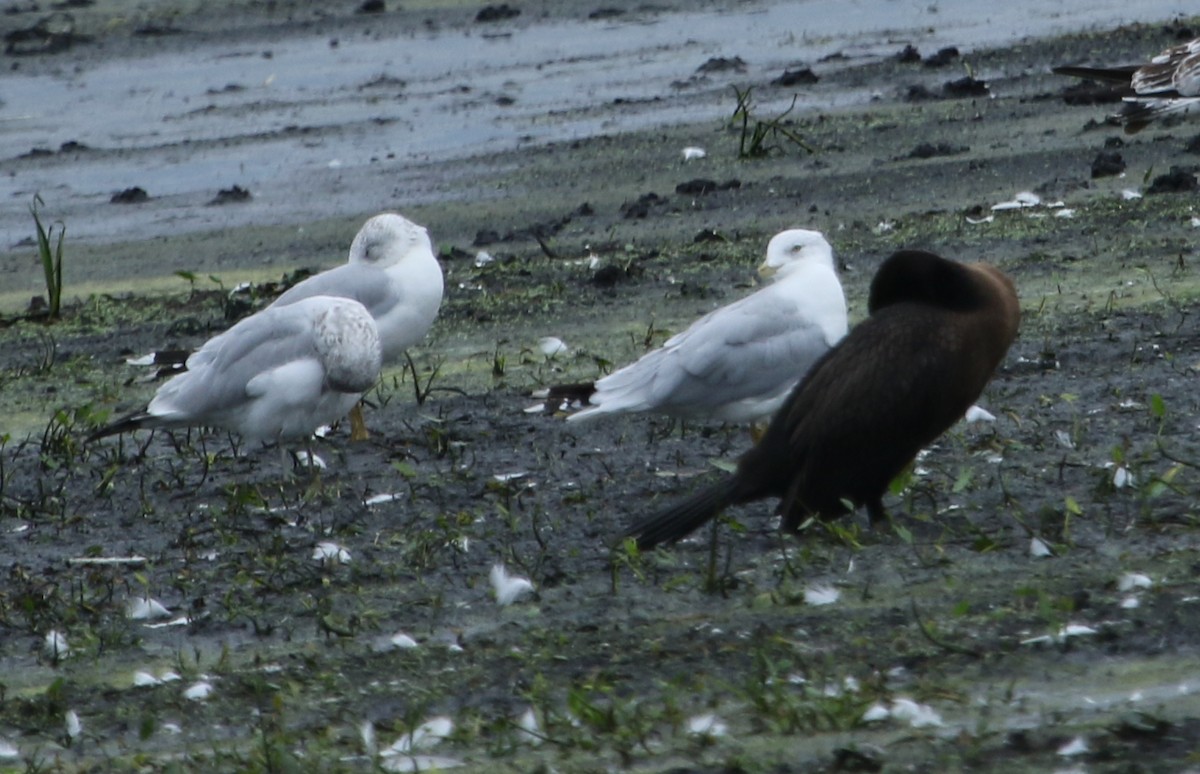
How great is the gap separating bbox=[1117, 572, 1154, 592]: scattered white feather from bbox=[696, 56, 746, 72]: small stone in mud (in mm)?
10763

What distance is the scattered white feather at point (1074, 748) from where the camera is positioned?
3529 mm

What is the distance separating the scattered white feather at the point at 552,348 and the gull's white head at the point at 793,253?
118 centimetres

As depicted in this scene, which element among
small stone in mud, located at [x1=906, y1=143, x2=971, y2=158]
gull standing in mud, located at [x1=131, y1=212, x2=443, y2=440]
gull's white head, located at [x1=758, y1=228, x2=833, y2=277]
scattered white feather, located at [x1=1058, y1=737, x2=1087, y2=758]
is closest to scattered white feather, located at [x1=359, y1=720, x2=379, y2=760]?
scattered white feather, located at [x1=1058, y1=737, x2=1087, y2=758]

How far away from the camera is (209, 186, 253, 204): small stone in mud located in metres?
12.1

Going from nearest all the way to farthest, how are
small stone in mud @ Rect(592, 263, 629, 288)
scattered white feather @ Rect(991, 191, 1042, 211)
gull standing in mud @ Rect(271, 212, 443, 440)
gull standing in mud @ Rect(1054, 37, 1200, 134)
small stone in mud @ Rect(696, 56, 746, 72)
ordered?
1. gull standing in mud @ Rect(271, 212, 443, 440)
2. small stone in mud @ Rect(592, 263, 629, 288)
3. scattered white feather @ Rect(991, 191, 1042, 211)
4. gull standing in mud @ Rect(1054, 37, 1200, 134)
5. small stone in mud @ Rect(696, 56, 746, 72)

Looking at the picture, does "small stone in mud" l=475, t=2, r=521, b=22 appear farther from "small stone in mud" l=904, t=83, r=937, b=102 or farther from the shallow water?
"small stone in mud" l=904, t=83, r=937, b=102

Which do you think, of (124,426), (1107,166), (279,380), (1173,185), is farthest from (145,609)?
(1107,166)

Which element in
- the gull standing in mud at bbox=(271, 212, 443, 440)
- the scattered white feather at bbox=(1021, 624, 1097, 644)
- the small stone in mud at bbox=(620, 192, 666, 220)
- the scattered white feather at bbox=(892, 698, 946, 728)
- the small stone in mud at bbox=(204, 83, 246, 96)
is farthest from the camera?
the small stone in mud at bbox=(204, 83, 246, 96)

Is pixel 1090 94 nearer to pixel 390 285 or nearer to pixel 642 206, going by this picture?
pixel 642 206

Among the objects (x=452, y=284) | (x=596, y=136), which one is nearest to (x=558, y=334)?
(x=452, y=284)

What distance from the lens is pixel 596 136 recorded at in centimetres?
1273

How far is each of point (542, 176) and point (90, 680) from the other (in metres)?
7.33

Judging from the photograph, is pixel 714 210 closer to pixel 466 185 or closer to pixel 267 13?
pixel 466 185

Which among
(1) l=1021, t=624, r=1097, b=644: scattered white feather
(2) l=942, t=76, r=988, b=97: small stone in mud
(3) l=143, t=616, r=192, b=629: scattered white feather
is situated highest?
(1) l=1021, t=624, r=1097, b=644: scattered white feather
